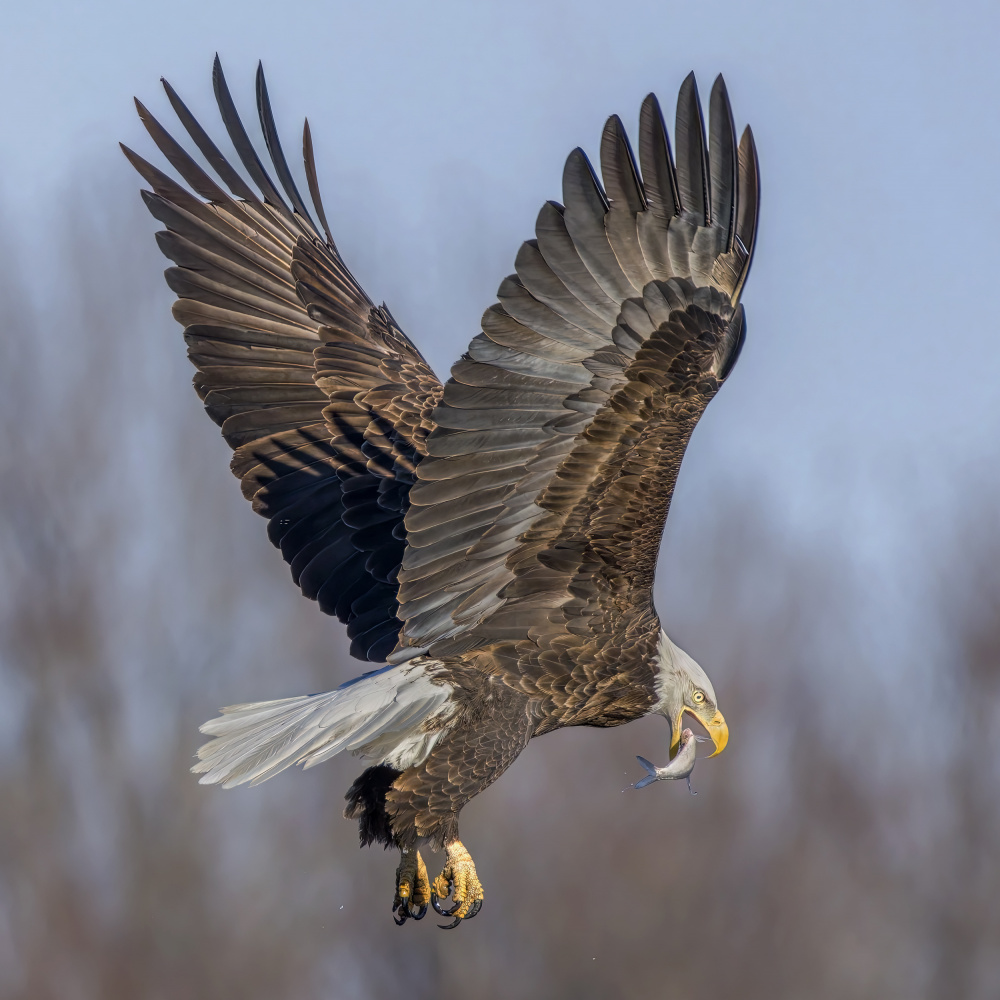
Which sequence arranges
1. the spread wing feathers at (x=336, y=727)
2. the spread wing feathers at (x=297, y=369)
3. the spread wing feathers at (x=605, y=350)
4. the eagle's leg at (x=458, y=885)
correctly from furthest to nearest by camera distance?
the spread wing feathers at (x=297, y=369), the eagle's leg at (x=458, y=885), the spread wing feathers at (x=336, y=727), the spread wing feathers at (x=605, y=350)

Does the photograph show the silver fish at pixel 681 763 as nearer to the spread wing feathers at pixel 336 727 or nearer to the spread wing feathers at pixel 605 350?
the spread wing feathers at pixel 336 727

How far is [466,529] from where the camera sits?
4.63 m

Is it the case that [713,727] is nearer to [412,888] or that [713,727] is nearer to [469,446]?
[412,888]

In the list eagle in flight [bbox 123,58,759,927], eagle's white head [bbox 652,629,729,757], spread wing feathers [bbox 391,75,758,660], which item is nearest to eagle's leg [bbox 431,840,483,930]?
eagle in flight [bbox 123,58,759,927]

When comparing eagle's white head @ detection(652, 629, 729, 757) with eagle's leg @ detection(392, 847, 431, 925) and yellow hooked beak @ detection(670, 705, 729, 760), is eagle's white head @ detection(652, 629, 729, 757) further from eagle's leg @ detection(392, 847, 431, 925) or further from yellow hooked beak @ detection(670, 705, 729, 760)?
eagle's leg @ detection(392, 847, 431, 925)

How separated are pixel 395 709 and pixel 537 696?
492 millimetres

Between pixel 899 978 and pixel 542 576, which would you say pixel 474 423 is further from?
pixel 899 978

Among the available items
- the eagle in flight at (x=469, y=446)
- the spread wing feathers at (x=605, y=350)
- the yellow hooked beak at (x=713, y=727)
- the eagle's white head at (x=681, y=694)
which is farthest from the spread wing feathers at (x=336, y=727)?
the yellow hooked beak at (x=713, y=727)

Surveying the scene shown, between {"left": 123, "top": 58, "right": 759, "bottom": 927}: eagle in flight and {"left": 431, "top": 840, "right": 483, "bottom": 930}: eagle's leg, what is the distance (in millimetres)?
12

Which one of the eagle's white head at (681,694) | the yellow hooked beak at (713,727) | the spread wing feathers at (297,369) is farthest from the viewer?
the spread wing feathers at (297,369)

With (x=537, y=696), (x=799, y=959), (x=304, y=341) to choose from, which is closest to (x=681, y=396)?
(x=537, y=696)

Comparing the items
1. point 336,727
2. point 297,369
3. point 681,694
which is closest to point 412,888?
point 336,727

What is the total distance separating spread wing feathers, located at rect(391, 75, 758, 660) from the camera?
13.7 ft

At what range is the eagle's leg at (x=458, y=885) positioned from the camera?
16.4 ft
